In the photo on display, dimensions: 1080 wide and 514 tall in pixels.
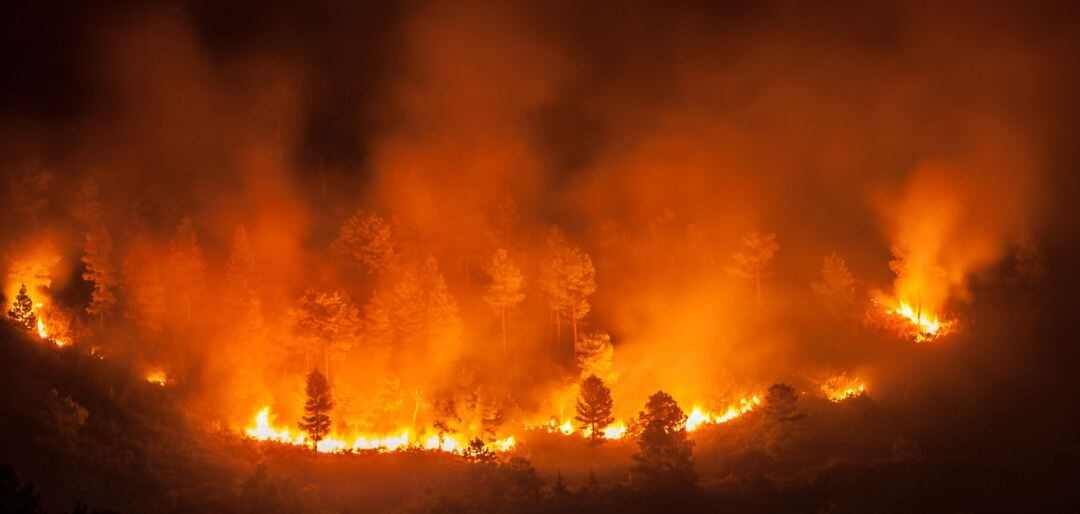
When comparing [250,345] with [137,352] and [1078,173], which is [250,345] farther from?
[1078,173]

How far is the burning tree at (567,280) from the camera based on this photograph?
208ft

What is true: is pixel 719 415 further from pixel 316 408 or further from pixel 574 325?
pixel 316 408

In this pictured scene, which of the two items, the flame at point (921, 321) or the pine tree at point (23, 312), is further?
the flame at point (921, 321)

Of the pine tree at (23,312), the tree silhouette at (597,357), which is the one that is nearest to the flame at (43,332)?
the pine tree at (23,312)

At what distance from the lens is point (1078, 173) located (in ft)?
211

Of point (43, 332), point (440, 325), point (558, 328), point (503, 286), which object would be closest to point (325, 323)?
point (440, 325)

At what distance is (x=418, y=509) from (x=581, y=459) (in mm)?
15580

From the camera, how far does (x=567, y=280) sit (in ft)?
208

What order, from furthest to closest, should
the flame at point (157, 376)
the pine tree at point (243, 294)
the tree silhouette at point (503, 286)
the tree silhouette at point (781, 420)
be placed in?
the tree silhouette at point (503, 286) → the pine tree at point (243, 294) → the flame at point (157, 376) → the tree silhouette at point (781, 420)

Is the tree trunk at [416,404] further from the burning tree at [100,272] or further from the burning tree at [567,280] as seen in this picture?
the burning tree at [100,272]

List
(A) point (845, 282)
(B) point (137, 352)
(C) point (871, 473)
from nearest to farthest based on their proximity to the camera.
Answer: (C) point (871, 473), (B) point (137, 352), (A) point (845, 282)

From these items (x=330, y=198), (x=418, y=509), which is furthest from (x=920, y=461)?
(x=330, y=198)

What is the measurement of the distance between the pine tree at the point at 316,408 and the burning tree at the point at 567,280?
2016cm

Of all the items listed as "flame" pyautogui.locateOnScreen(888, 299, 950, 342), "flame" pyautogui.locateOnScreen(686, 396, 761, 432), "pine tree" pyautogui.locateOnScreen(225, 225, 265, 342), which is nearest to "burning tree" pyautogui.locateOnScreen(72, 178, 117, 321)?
"pine tree" pyautogui.locateOnScreen(225, 225, 265, 342)
